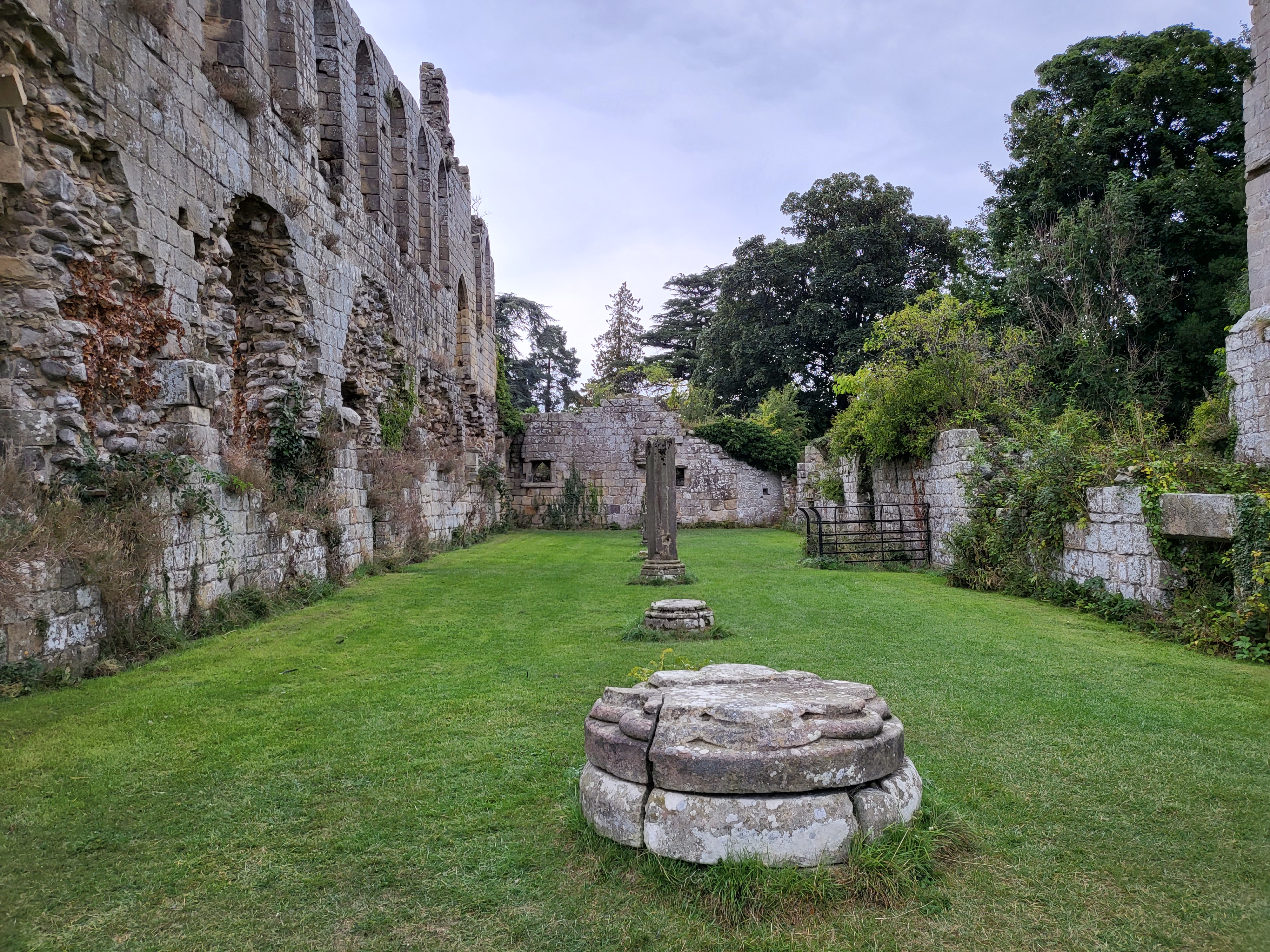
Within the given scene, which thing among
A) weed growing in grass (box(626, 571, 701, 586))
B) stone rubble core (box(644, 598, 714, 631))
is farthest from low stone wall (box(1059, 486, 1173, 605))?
weed growing in grass (box(626, 571, 701, 586))

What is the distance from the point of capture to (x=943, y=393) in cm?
1252

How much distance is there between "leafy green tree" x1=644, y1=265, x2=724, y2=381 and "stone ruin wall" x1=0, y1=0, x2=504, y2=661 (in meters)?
28.8

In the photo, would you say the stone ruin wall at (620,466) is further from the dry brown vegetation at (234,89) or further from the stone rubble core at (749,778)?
the stone rubble core at (749,778)

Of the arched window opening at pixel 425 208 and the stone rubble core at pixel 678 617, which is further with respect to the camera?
the arched window opening at pixel 425 208

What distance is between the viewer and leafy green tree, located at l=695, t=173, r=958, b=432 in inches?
1231

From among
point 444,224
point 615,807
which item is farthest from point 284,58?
point 615,807

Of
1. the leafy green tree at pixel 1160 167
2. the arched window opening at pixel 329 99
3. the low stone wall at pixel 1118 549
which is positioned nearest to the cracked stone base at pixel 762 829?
the low stone wall at pixel 1118 549

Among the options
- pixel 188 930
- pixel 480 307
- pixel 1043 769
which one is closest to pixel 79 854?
pixel 188 930

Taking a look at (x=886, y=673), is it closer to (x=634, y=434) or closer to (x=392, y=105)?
(x=392, y=105)

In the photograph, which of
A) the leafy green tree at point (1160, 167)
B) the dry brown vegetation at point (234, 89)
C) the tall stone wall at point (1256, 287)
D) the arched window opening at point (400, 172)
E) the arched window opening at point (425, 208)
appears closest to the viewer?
Result: the tall stone wall at point (1256, 287)

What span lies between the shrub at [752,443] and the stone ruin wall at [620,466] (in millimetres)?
249

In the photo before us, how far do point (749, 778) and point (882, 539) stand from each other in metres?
11.6

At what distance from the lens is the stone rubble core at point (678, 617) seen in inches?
270

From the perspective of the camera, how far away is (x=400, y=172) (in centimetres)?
1562
